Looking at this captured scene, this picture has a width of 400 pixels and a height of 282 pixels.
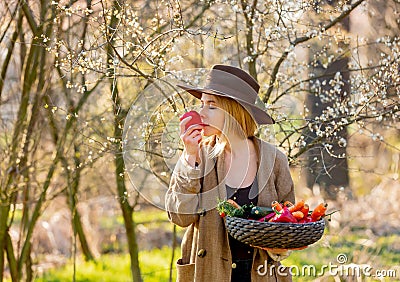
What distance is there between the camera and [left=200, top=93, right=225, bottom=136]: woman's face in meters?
3.12

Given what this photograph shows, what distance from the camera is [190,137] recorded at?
3.00 m

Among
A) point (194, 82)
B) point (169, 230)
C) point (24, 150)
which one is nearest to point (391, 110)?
point (194, 82)

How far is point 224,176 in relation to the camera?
3.21 m

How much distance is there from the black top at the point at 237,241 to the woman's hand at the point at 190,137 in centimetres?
28

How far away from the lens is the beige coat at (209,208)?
309 cm

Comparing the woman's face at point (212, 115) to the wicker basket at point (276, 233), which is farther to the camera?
the woman's face at point (212, 115)

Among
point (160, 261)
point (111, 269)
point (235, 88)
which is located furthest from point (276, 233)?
point (160, 261)

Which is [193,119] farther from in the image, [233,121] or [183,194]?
[183,194]

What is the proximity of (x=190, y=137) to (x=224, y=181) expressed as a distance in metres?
0.33

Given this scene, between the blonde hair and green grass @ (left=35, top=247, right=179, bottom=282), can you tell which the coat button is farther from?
green grass @ (left=35, top=247, right=179, bottom=282)

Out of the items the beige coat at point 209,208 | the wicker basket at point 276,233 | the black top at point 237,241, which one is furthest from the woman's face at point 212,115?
the wicker basket at point 276,233

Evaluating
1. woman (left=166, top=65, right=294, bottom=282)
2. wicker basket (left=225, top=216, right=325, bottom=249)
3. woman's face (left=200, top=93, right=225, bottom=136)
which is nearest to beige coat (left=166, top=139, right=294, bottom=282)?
woman (left=166, top=65, right=294, bottom=282)

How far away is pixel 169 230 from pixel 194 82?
538cm

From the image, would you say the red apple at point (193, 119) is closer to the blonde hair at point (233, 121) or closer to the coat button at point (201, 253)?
the blonde hair at point (233, 121)
